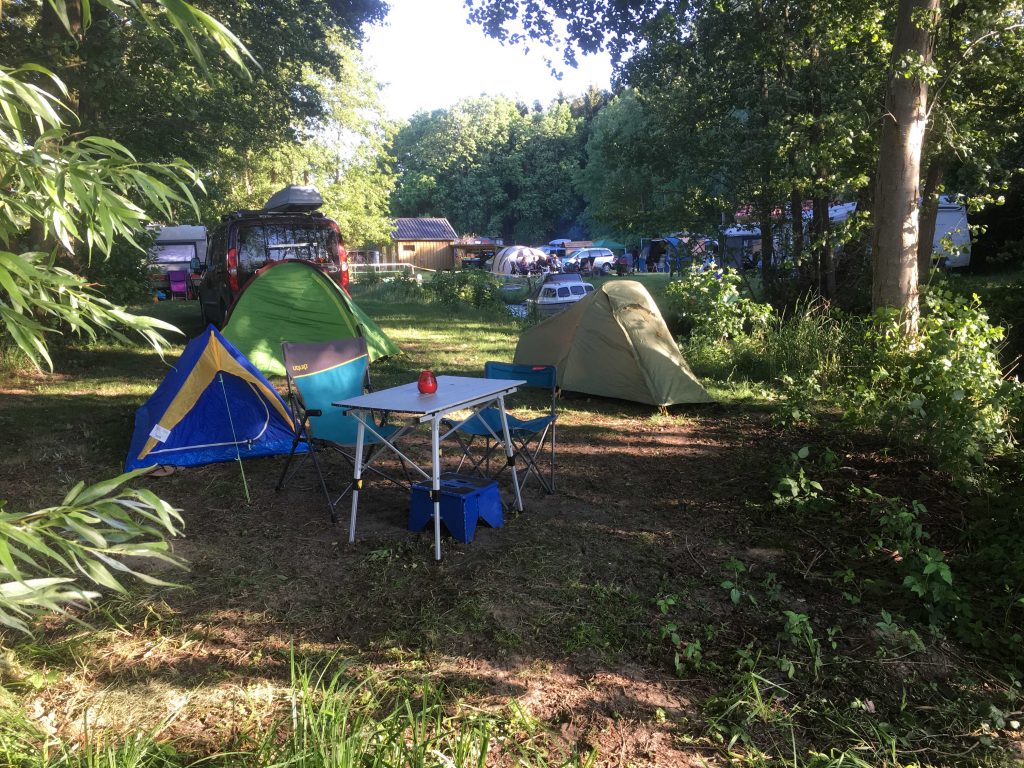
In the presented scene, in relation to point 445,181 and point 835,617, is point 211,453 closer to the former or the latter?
point 835,617

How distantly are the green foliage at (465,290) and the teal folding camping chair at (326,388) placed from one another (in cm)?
1245

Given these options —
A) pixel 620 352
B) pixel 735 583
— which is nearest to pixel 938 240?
pixel 620 352

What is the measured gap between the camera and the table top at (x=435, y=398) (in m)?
3.74

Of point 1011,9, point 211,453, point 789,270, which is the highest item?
A: point 1011,9

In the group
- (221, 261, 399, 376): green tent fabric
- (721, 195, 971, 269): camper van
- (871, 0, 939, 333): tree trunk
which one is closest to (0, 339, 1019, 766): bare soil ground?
(871, 0, 939, 333): tree trunk

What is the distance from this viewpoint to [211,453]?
5.35m

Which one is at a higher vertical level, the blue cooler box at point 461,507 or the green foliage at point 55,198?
the green foliage at point 55,198

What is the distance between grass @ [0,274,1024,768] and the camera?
Answer: 7.63 ft

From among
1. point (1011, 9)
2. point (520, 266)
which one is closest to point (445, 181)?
point (520, 266)

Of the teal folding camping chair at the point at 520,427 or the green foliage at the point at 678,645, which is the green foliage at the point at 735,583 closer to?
the green foliage at the point at 678,645

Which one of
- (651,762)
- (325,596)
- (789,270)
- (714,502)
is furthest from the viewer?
(789,270)

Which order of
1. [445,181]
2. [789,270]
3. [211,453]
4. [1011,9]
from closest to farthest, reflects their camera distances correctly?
[211,453] → [1011,9] → [789,270] → [445,181]

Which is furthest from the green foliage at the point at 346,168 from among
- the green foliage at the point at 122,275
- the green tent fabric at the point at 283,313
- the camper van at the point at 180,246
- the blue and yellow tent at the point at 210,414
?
the blue and yellow tent at the point at 210,414

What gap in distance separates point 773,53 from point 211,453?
8651 mm
